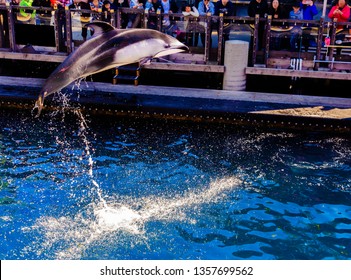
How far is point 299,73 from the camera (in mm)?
14367

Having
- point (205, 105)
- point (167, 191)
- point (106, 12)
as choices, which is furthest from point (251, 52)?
point (167, 191)

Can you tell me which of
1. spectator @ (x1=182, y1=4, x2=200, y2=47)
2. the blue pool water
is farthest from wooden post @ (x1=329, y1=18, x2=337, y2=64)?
spectator @ (x1=182, y1=4, x2=200, y2=47)

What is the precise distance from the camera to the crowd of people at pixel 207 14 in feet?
47.0

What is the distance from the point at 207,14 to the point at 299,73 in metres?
3.29

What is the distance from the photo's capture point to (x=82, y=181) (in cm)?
983

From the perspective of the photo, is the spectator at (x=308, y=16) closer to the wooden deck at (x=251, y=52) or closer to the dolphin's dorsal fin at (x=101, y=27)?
the wooden deck at (x=251, y=52)

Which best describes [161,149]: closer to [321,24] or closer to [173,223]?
[173,223]

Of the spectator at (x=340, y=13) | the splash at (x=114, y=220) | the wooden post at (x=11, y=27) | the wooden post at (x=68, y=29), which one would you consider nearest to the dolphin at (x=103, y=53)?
the splash at (x=114, y=220)

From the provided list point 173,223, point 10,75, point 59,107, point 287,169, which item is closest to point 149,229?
point 173,223

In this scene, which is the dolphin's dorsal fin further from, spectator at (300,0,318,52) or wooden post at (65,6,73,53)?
spectator at (300,0,318,52)

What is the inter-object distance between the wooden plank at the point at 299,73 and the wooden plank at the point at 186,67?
0.91 meters

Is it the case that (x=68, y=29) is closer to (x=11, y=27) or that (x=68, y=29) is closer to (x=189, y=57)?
(x=11, y=27)

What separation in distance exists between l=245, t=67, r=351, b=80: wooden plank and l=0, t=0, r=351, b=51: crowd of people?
→ 0.76 meters
